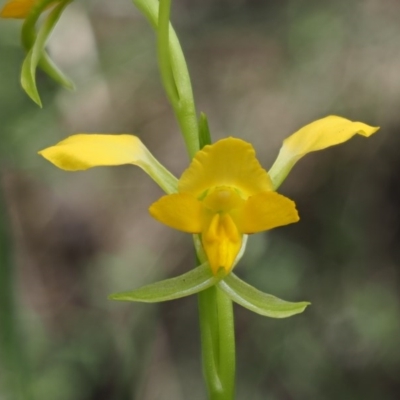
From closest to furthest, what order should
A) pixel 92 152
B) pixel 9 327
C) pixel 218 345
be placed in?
pixel 92 152 → pixel 218 345 → pixel 9 327

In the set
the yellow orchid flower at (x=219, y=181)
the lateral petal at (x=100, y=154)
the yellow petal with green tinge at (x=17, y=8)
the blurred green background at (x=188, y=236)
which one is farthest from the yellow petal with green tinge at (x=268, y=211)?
the blurred green background at (x=188, y=236)

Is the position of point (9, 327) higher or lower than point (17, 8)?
lower

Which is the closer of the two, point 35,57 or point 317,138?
point 317,138

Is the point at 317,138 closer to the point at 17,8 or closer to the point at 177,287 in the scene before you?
the point at 177,287

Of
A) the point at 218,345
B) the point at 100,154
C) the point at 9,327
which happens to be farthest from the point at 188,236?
the point at 100,154

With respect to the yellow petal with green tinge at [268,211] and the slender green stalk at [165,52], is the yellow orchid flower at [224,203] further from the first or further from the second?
the slender green stalk at [165,52]

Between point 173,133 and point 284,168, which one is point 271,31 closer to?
point 173,133
